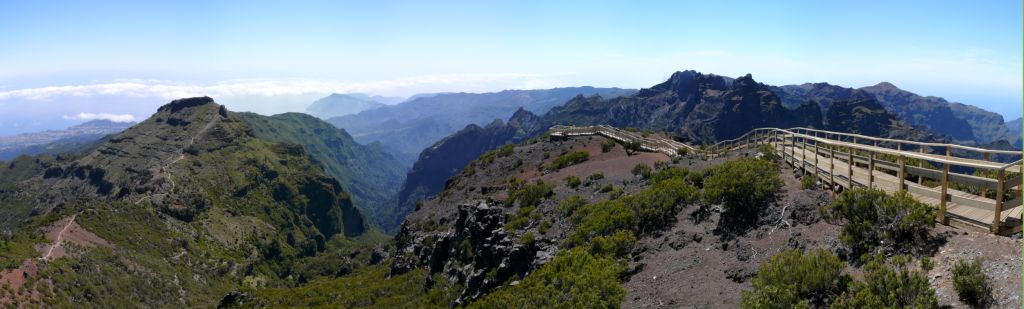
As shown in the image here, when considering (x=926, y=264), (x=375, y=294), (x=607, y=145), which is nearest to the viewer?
(x=926, y=264)

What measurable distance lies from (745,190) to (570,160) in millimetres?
25866

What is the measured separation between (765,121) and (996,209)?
554ft

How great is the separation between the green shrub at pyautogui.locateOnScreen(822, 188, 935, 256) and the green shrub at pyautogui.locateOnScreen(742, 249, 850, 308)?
895 mm

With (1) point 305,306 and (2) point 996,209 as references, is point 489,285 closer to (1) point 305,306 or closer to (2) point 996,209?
(2) point 996,209

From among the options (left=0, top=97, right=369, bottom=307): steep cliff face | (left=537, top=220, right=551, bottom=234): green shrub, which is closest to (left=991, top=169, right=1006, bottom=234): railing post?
(left=537, top=220, right=551, bottom=234): green shrub

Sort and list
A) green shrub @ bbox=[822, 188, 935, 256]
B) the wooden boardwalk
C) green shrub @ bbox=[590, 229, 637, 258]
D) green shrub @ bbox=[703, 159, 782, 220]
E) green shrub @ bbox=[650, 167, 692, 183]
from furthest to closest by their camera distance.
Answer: green shrub @ bbox=[650, 167, 692, 183], green shrub @ bbox=[590, 229, 637, 258], green shrub @ bbox=[703, 159, 782, 220], green shrub @ bbox=[822, 188, 935, 256], the wooden boardwalk

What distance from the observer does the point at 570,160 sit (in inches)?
1628

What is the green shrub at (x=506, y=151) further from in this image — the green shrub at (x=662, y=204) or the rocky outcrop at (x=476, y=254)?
the green shrub at (x=662, y=204)

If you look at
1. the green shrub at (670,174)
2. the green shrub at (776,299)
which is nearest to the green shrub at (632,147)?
the green shrub at (670,174)

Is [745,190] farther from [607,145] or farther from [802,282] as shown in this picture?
[607,145]

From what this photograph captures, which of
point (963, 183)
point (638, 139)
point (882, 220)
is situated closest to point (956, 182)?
point (963, 183)

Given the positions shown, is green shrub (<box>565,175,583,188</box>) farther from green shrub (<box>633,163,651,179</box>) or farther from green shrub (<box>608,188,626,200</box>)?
green shrub (<box>608,188,626,200</box>)

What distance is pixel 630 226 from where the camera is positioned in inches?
727

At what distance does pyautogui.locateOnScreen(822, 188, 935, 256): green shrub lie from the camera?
9773mm
